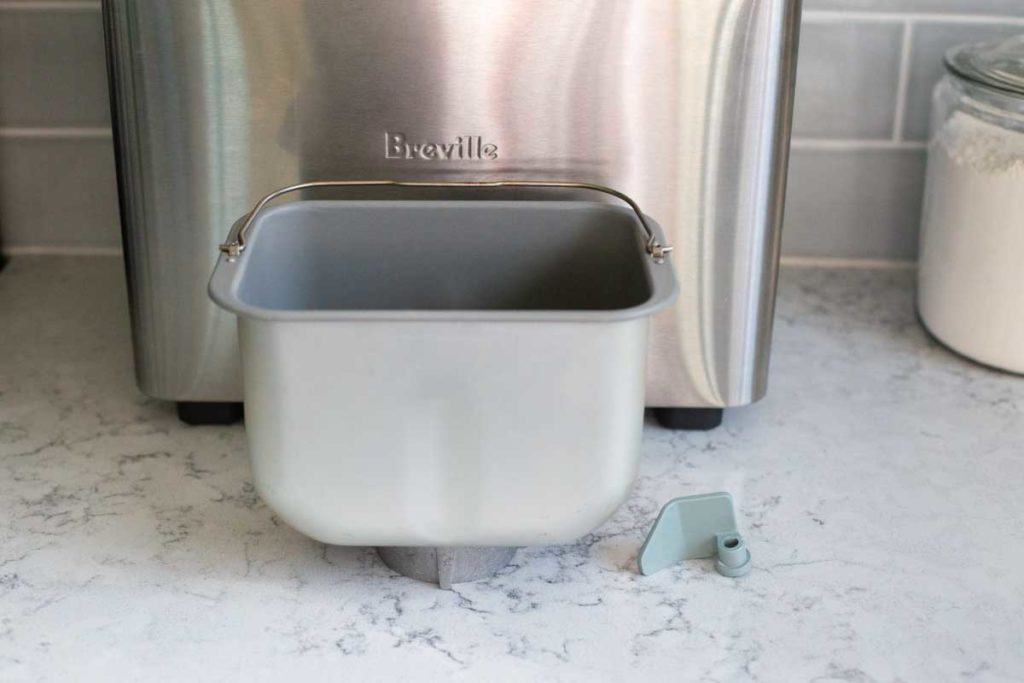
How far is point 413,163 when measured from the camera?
2.07 feet

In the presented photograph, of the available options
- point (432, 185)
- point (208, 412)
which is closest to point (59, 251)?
Answer: point (208, 412)

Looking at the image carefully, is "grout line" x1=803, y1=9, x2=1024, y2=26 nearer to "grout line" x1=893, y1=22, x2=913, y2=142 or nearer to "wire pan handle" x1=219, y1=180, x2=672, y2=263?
"grout line" x1=893, y1=22, x2=913, y2=142

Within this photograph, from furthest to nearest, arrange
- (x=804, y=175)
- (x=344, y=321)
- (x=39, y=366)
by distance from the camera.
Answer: (x=804, y=175)
(x=39, y=366)
(x=344, y=321)

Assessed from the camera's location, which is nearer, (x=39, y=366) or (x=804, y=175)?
(x=39, y=366)

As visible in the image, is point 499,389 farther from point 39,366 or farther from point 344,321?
point 39,366

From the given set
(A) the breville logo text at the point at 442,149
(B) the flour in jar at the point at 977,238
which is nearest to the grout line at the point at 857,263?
(B) the flour in jar at the point at 977,238

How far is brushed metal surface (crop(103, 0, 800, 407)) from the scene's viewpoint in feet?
1.98

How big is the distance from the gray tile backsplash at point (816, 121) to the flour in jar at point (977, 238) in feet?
0.32

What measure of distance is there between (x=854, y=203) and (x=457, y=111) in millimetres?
359

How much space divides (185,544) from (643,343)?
227 millimetres

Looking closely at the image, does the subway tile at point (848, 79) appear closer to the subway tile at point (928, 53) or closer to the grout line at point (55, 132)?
the subway tile at point (928, 53)

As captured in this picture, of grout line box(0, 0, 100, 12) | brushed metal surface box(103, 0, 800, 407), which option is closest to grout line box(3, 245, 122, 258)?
grout line box(0, 0, 100, 12)

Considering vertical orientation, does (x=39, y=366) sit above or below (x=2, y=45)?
below

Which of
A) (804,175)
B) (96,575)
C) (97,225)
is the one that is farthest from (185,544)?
(804,175)
